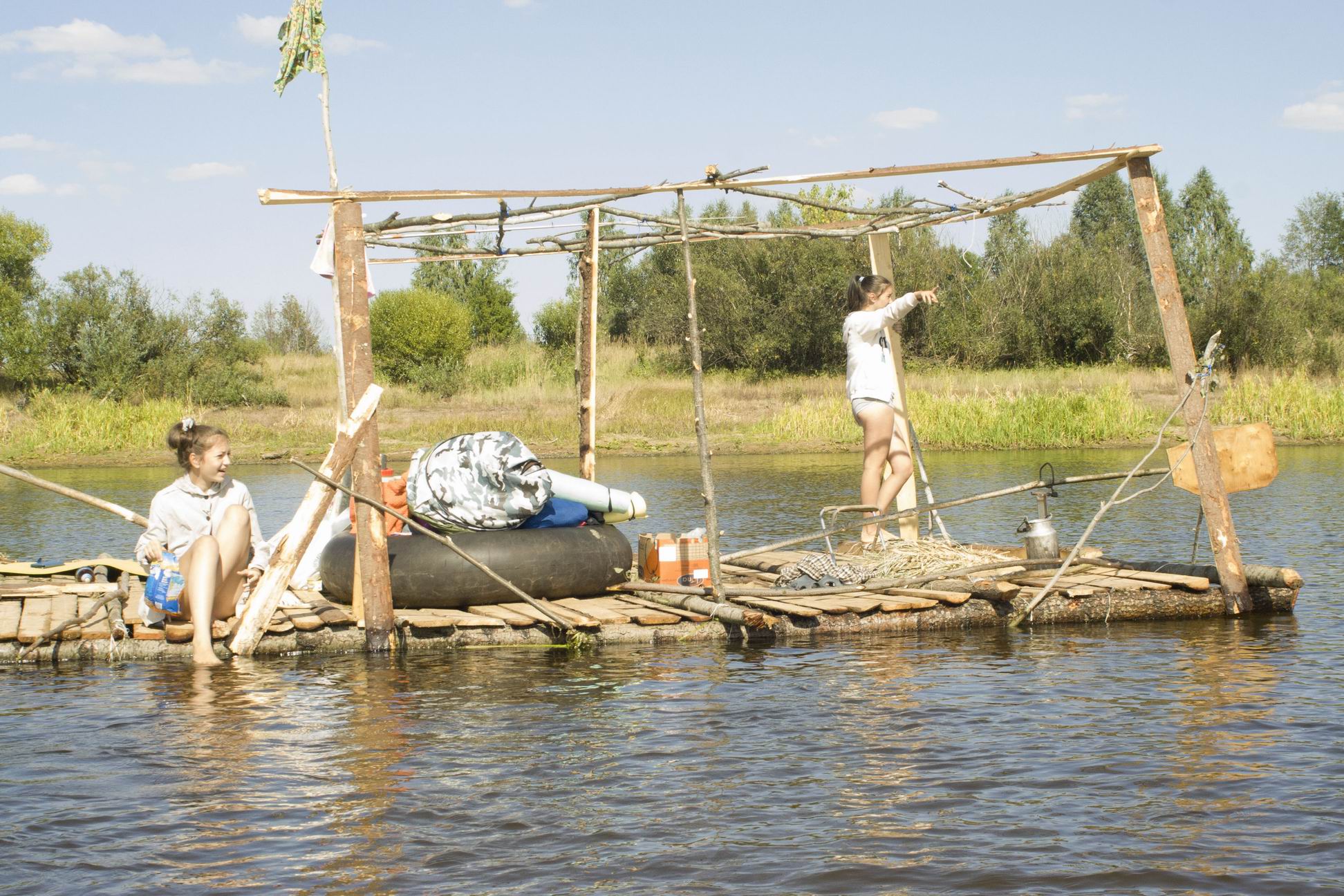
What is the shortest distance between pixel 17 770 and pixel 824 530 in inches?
213

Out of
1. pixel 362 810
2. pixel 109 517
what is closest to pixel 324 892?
pixel 362 810

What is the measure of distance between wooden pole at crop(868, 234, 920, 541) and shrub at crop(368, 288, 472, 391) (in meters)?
30.3

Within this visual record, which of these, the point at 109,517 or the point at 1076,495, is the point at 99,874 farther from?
the point at 1076,495

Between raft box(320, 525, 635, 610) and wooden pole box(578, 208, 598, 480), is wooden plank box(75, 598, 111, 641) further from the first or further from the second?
wooden pole box(578, 208, 598, 480)

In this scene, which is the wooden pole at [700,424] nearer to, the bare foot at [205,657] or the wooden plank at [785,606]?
the wooden plank at [785,606]

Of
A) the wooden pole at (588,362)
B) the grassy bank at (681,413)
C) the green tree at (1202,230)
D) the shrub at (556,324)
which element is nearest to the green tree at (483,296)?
the shrub at (556,324)

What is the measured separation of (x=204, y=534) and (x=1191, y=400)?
6.70 metres

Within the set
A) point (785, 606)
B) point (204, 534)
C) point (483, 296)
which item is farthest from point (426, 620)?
point (483, 296)

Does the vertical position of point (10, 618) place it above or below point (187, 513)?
below

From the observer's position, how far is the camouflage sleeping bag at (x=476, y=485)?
9336 millimetres

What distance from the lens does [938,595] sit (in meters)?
9.38

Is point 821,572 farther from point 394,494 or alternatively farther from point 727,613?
point 394,494

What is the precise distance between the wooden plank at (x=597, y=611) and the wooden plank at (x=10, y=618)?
11.7 feet

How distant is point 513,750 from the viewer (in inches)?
265
